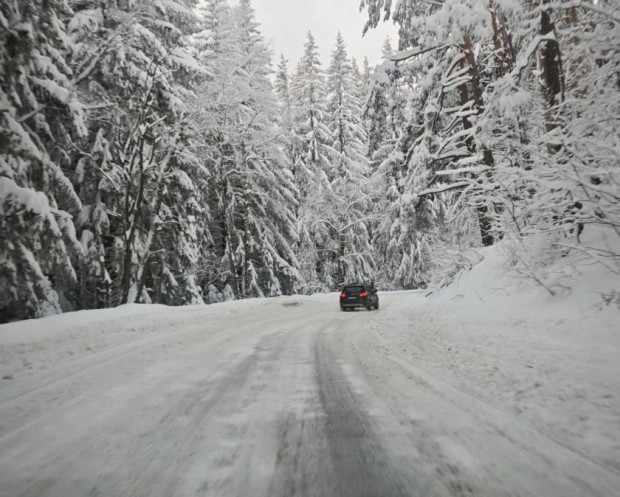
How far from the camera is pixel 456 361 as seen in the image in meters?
6.00

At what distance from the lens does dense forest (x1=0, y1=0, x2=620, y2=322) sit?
7.77 meters

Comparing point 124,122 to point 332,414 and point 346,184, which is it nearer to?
point 332,414

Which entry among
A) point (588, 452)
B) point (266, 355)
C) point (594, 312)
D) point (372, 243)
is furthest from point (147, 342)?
point (372, 243)

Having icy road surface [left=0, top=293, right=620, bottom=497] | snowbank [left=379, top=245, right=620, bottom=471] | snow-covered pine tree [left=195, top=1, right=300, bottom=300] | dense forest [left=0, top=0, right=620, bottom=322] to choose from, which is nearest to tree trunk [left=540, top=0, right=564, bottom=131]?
dense forest [left=0, top=0, right=620, bottom=322]

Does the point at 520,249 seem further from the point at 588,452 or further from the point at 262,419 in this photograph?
the point at 262,419

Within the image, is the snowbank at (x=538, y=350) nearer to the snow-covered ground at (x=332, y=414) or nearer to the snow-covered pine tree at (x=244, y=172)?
the snow-covered ground at (x=332, y=414)

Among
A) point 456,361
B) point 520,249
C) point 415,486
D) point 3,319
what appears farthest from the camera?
point 3,319

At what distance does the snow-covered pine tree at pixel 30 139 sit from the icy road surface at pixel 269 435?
2911 millimetres

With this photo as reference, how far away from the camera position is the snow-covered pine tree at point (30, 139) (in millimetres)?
8070

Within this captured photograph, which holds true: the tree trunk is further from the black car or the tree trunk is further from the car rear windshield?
the car rear windshield

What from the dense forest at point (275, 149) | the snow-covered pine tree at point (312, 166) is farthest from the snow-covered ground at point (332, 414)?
the snow-covered pine tree at point (312, 166)

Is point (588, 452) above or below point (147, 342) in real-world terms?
below

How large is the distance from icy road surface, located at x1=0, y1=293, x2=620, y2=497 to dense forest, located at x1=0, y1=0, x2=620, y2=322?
424 centimetres

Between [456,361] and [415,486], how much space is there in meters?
3.97
